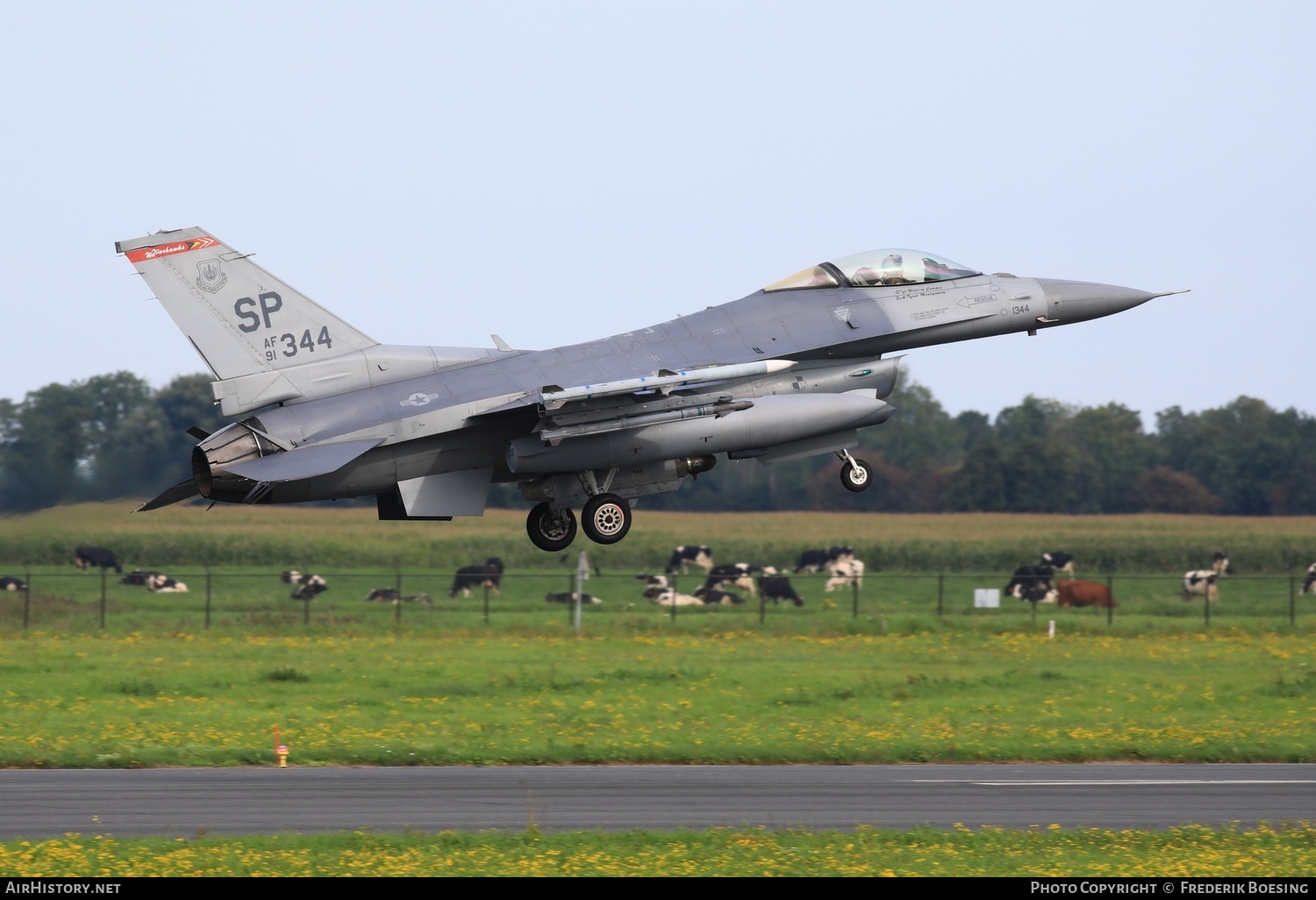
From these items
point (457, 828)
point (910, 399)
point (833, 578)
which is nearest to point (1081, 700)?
point (457, 828)

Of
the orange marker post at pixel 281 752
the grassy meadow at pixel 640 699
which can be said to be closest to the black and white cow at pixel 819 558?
the grassy meadow at pixel 640 699

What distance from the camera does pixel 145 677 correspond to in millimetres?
35625

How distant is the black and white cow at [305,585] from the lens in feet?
184

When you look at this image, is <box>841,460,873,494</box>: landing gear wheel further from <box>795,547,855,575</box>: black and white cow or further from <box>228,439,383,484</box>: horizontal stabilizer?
<box>795,547,855,575</box>: black and white cow

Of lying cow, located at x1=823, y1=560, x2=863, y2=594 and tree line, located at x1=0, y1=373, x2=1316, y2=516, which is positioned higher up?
tree line, located at x1=0, y1=373, x2=1316, y2=516

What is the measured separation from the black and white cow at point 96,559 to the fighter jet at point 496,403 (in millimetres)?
32551

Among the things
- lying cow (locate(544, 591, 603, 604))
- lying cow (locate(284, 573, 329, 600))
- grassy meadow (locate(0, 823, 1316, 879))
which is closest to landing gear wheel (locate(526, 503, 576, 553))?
grassy meadow (locate(0, 823, 1316, 879))

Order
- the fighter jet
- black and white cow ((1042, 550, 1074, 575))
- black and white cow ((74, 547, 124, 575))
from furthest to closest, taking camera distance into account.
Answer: black and white cow ((1042, 550, 1074, 575)) → black and white cow ((74, 547, 124, 575)) → the fighter jet

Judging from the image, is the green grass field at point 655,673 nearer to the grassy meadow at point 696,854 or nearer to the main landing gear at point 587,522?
the grassy meadow at point 696,854

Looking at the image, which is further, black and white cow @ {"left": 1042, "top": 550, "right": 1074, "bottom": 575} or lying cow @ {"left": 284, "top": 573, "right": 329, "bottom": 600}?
black and white cow @ {"left": 1042, "top": 550, "right": 1074, "bottom": 575}

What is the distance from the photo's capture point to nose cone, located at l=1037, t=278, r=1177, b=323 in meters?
24.9

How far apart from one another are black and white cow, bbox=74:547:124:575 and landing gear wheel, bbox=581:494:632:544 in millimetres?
34258

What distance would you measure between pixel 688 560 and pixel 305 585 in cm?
1613

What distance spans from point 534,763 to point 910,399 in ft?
219
